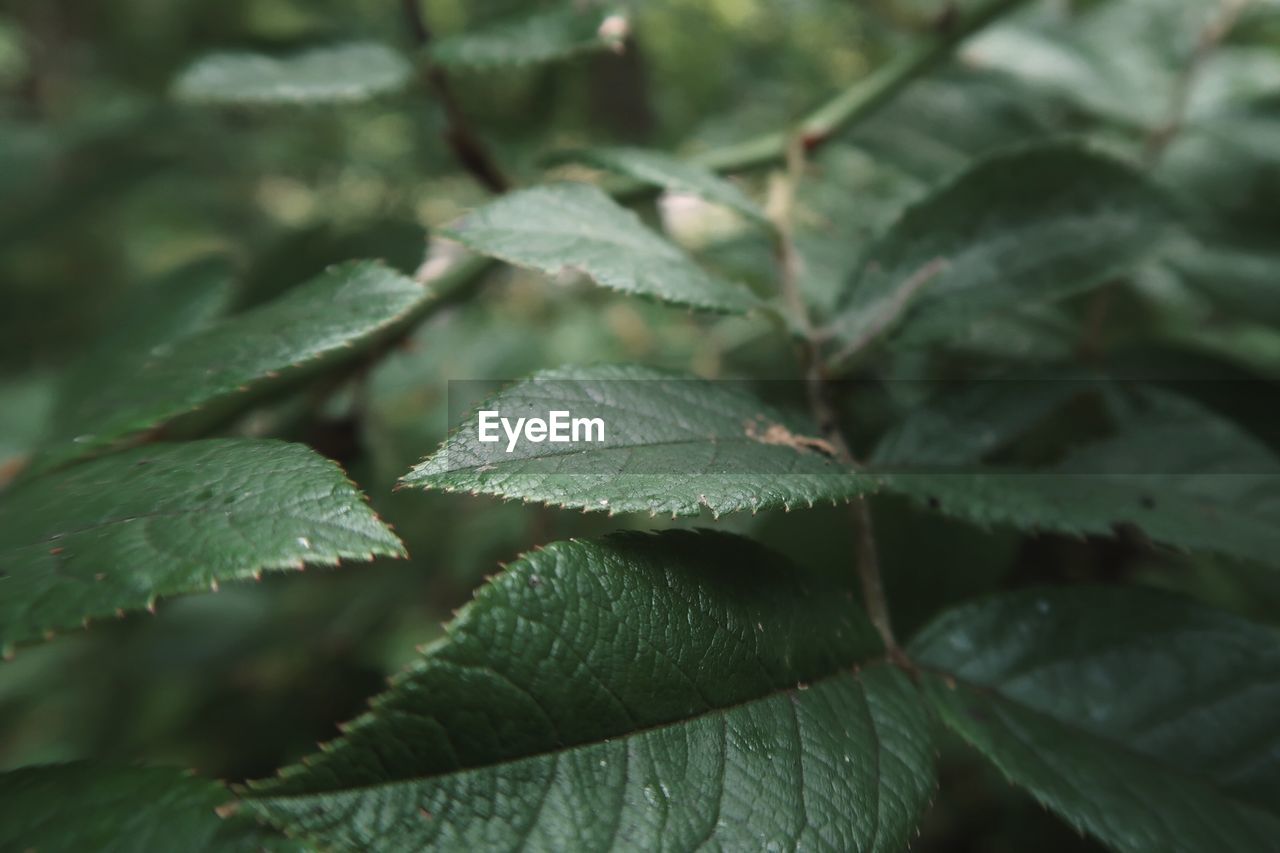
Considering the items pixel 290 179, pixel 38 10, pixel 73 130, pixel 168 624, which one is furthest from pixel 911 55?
pixel 38 10

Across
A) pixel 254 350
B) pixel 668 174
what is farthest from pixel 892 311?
pixel 254 350

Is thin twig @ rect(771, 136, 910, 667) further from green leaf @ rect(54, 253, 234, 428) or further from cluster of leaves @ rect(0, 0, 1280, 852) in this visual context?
green leaf @ rect(54, 253, 234, 428)

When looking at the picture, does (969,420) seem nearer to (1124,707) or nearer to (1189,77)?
(1124,707)

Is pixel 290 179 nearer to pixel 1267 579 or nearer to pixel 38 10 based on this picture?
pixel 38 10

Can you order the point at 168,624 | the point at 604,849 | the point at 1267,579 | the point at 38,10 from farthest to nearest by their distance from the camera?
the point at 38,10 < the point at 168,624 < the point at 1267,579 < the point at 604,849

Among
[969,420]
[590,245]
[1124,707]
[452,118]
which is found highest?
[452,118]

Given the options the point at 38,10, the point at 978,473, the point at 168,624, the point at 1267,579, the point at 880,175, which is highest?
the point at 38,10

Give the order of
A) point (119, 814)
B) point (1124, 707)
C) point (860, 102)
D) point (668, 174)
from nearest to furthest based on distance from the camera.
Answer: point (119, 814) → point (1124, 707) → point (668, 174) → point (860, 102)
